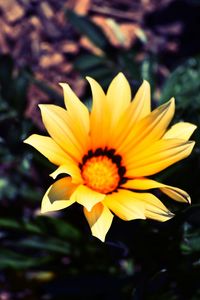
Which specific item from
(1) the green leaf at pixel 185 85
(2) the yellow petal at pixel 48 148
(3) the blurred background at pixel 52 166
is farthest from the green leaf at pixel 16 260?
(2) the yellow petal at pixel 48 148

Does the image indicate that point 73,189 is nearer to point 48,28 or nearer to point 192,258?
point 192,258

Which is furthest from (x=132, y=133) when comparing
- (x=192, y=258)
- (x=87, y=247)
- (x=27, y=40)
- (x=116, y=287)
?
(x=27, y=40)

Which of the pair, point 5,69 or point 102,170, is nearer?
point 102,170

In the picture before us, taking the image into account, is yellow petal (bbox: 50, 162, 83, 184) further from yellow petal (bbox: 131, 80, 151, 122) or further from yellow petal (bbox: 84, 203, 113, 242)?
yellow petal (bbox: 131, 80, 151, 122)

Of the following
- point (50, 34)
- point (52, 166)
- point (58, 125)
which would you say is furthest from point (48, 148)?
point (50, 34)

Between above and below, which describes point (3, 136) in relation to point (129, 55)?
below

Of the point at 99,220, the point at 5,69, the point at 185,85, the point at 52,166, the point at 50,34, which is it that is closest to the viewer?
the point at 99,220

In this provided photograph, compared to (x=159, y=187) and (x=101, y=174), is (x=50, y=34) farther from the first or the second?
(x=159, y=187)
